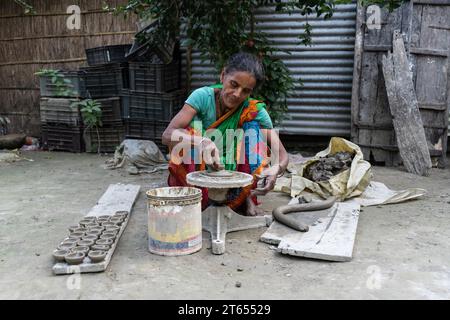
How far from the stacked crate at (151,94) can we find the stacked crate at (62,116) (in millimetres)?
699

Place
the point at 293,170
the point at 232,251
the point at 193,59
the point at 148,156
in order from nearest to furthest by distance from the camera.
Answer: the point at 232,251, the point at 293,170, the point at 148,156, the point at 193,59

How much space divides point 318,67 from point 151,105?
91.1 inches

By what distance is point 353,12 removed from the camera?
6.01 metres

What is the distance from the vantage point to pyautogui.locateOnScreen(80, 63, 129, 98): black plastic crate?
21.5ft

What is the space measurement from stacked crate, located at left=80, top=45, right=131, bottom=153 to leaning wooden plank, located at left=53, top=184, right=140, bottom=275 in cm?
242

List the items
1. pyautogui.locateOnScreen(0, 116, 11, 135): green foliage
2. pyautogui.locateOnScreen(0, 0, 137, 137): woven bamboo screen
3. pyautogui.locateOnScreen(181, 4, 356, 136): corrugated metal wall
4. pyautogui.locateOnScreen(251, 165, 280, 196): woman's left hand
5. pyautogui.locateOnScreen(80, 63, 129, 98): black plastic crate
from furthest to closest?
pyautogui.locateOnScreen(0, 116, 11, 135): green foliage
pyautogui.locateOnScreen(0, 0, 137, 137): woven bamboo screen
pyautogui.locateOnScreen(80, 63, 129, 98): black plastic crate
pyautogui.locateOnScreen(181, 4, 356, 136): corrugated metal wall
pyautogui.locateOnScreen(251, 165, 280, 196): woman's left hand

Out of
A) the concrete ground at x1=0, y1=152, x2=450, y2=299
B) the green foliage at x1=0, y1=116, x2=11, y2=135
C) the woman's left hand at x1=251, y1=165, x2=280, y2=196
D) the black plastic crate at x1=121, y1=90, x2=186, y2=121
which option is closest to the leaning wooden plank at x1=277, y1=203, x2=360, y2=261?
the concrete ground at x1=0, y1=152, x2=450, y2=299

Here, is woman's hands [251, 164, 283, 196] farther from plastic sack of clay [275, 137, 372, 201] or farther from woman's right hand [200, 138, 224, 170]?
plastic sack of clay [275, 137, 372, 201]

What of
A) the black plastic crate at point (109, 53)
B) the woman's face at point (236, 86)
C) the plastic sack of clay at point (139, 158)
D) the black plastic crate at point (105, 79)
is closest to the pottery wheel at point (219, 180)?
the woman's face at point (236, 86)

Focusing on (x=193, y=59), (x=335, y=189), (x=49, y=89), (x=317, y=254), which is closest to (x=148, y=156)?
(x=193, y=59)

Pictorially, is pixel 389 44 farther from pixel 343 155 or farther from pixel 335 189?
pixel 335 189

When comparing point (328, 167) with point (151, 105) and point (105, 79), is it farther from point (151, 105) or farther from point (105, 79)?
point (105, 79)

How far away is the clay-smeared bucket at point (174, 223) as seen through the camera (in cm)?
273
